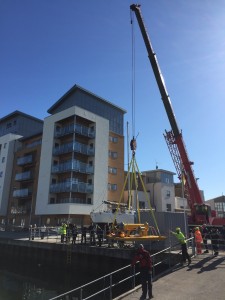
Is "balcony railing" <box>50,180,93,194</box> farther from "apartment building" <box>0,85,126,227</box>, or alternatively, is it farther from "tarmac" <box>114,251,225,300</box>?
"tarmac" <box>114,251,225,300</box>

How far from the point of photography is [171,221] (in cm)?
1964

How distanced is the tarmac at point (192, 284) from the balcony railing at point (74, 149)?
3223 cm

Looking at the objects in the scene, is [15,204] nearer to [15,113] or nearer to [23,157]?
[23,157]

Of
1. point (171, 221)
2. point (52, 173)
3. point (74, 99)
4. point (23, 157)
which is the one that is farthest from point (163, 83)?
point (23, 157)

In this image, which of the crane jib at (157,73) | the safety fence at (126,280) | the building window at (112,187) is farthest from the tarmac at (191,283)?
the building window at (112,187)

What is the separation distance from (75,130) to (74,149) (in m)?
2.99

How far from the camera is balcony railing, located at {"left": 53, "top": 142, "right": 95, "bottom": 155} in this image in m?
45.0

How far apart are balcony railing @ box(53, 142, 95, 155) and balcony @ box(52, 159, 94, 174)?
189 cm

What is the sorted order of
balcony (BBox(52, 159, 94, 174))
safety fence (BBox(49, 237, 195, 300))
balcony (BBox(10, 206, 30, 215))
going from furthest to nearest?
balcony (BBox(10, 206, 30, 215)) → balcony (BBox(52, 159, 94, 174)) → safety fence (BBox(49, 237, 195, 300))

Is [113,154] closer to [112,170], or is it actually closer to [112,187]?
[112,170]

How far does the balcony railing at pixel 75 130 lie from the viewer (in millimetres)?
45844

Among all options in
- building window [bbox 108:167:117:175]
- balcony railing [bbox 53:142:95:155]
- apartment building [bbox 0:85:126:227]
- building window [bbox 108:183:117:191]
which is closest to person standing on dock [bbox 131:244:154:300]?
apartment building [bbox 0:85:126:227]

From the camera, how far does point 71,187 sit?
42719mm

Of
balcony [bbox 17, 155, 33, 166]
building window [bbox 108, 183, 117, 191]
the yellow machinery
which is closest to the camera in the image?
the yellow machinery
